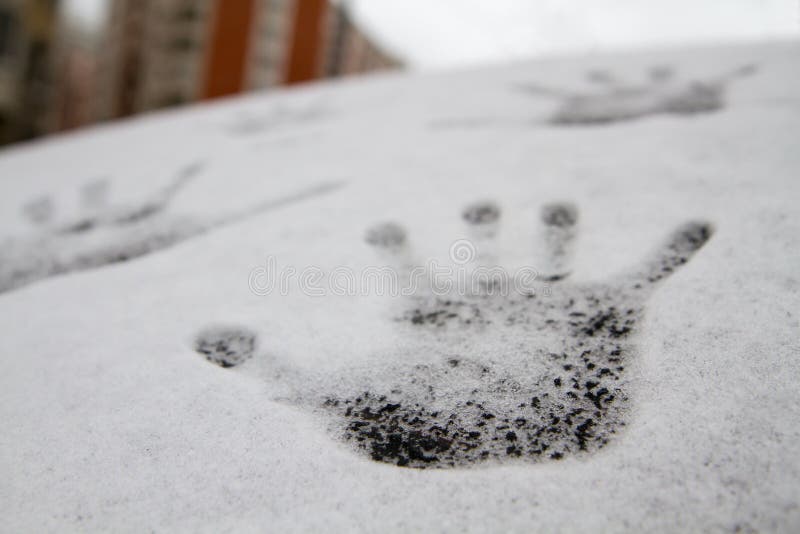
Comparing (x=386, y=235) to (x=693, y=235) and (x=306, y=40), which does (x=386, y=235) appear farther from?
(x=306, y=40)

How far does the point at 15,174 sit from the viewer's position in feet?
4.77

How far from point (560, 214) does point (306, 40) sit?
439 centimetres

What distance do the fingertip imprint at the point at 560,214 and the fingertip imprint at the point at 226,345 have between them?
0.46 meters

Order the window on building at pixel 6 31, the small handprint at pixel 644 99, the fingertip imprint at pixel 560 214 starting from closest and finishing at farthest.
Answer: the fingertip imprint at pixel 560 214, the small handprint at pixel 644 99, the window on building at pixel 6 31

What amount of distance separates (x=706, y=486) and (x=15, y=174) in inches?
70.6

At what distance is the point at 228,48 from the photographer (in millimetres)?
4234

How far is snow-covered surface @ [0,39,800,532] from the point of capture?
0.38 meters

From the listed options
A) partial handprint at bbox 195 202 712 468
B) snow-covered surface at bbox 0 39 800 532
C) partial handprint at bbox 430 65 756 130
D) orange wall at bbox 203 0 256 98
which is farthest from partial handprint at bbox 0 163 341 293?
orange wall at bbox 203 0 256 98

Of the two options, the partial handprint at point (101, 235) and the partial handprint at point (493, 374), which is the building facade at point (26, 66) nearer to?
the partial handprint at point (101, 235)

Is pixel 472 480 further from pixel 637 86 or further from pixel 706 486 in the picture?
pixel 637 86

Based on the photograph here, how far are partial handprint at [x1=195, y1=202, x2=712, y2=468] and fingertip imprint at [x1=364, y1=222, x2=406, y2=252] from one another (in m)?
0.14

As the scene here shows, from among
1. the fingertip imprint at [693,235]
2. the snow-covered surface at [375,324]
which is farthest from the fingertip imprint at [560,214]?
the fingertip imprint at [693,235]

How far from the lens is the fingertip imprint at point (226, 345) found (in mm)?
558

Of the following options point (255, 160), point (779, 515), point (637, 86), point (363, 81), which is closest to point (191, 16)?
point (363, 81)
